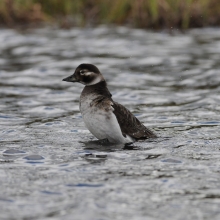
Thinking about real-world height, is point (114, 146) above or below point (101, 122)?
below

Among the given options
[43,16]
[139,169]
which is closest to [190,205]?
[139,169]

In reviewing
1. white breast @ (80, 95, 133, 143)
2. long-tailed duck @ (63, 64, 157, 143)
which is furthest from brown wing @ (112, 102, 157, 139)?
white breast @ (80, 95, 133, 143)

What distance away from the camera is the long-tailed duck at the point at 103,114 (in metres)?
9.59

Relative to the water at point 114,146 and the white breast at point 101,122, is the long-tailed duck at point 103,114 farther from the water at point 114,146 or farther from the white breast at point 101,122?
the water at point 114,146

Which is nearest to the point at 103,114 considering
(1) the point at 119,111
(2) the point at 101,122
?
(2) the point at 101,122

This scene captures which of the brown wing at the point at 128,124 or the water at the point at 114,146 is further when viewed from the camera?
the brown wing at the point at 128,124

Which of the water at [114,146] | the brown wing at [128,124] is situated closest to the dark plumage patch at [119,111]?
the brown wing at [128,124]

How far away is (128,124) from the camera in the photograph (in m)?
10.0

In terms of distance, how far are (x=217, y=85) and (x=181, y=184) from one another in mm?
8033

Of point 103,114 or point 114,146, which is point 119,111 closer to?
point 103,114

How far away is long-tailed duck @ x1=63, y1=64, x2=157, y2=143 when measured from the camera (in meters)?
9.59

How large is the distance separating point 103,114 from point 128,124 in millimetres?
586

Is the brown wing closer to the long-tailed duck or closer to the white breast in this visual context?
the long-tailed duck

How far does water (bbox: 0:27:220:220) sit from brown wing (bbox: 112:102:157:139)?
0.18 m
